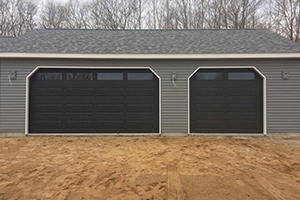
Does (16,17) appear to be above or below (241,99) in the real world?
above

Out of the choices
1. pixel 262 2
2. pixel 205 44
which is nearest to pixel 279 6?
pixel 262 2

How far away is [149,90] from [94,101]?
2134 mm

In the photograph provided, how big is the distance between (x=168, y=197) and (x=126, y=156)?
1883 mm

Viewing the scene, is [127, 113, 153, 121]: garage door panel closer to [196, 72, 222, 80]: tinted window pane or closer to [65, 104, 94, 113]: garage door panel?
[65, 104, 94, 113]: garage door panel

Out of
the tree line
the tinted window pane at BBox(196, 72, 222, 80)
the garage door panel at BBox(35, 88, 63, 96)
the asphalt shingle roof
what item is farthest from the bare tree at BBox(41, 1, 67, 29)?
the tinted window pane at BBox(196, 72, 222, 80)

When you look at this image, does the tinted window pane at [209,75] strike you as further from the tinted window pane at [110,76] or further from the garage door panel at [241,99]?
the tinted window pane at [110,76]

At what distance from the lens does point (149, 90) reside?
236 inches

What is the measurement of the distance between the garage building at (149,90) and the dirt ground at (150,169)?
2.43 ft

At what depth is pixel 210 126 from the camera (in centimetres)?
587

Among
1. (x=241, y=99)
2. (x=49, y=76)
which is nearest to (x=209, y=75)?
(x=241, y=99)

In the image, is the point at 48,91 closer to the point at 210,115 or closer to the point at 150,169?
the point at 150,169

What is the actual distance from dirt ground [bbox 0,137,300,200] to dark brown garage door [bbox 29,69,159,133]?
73cm

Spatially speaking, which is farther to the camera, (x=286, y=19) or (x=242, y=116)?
(x=286, y=19)

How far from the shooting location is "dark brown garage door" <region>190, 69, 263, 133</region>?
19.1ft
